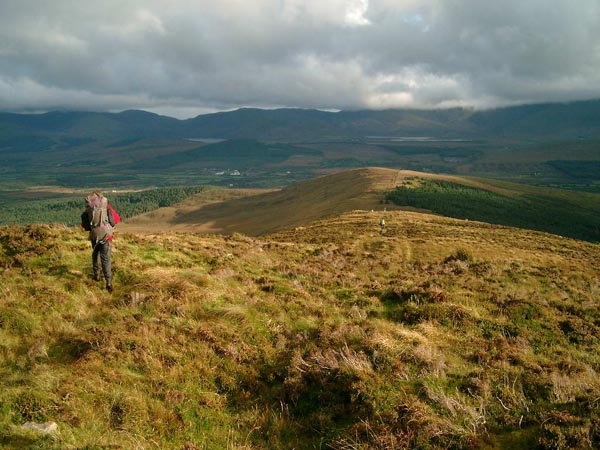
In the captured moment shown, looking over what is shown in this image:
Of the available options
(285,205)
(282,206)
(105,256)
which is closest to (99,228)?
(105,256)

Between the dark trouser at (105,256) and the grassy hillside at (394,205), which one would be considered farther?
the grassy hillside at (394,205)

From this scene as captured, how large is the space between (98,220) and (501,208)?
432ft

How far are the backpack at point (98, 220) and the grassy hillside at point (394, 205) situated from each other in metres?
77.6

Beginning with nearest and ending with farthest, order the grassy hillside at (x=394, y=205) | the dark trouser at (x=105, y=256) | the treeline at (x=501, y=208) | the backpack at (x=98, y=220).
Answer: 1. the backpack at (x=98, y=220)
2. the dark trouser at (x=105, y=256)
3. the treeline at (x=501, y=208)
4. the grassy hillside at (x=394, y=205)

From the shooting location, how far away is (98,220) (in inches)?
492

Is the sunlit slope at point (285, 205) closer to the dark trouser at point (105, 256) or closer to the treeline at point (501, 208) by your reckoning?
the treeline at point (501, 208)

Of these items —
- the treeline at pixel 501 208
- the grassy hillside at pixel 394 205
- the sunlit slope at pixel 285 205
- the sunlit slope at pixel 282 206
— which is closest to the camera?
the treeline at pixel 501 208

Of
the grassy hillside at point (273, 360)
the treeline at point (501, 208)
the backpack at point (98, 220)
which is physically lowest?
the treeline at point (501, 208)

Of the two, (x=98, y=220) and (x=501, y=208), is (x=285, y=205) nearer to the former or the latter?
(x=501, y=208)

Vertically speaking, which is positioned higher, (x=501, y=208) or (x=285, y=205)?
(x=285, y=205)

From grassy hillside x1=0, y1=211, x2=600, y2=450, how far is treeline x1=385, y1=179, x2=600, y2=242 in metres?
89.5

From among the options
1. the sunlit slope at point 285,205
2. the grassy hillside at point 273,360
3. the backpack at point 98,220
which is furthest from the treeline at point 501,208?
the backpack at point 98,220

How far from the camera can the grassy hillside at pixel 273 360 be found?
21.5ft

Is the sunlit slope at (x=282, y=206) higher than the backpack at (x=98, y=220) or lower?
lower
